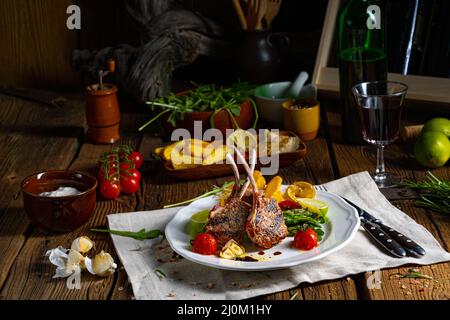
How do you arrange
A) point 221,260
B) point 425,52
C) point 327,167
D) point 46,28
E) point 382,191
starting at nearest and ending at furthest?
1. point 221,260
2. point 382,191
3. point 327,167
4. point 425,52
5. point 46,28

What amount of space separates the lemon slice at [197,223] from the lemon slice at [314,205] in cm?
23

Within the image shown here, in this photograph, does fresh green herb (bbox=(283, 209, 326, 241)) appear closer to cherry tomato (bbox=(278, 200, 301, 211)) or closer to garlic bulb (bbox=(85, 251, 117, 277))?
cherry tomato (bbox=(278, 200, 301, 211))

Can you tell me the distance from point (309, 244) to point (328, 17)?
53.2 inches

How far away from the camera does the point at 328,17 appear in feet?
8.74

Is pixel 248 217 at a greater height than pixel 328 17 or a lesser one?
lesser

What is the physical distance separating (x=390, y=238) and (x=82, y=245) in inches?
27.4

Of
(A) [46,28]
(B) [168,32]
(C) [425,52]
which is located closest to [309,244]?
(C) [425,52]

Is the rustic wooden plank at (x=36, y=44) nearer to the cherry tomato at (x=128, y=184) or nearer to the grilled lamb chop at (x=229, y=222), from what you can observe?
the cherry tomato at (x=128, y=184)

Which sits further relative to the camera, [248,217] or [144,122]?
[144,122]

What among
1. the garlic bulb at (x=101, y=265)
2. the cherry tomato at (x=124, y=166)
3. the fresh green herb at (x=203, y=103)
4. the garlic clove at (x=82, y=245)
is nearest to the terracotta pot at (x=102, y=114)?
the fresh green herb at (x=203, y=103)

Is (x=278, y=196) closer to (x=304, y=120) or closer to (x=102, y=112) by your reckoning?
(x=304, y=120)

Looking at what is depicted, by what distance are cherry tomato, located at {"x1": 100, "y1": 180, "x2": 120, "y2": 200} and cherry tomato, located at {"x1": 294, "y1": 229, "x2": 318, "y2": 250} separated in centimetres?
62

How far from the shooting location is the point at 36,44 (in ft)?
10.2

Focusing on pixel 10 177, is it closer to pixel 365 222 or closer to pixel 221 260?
pixel 221 260
